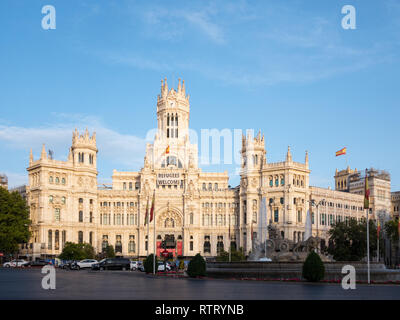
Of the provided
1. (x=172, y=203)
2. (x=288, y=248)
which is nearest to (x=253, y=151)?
(x=172, y=203)

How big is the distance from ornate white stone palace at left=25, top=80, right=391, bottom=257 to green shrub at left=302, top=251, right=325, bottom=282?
295ft

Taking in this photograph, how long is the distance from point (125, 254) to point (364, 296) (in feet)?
389

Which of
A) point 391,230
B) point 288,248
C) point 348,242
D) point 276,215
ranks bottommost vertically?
point 348,242

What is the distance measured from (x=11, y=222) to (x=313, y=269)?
83.1 metres

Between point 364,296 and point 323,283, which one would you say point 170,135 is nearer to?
point 323,283

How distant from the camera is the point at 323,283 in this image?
1826 inches

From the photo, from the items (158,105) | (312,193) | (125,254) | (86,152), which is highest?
(158,105)

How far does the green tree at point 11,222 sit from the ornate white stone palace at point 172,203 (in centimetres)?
1600

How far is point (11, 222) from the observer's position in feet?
382

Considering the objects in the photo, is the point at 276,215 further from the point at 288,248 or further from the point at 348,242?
the point at 288,248

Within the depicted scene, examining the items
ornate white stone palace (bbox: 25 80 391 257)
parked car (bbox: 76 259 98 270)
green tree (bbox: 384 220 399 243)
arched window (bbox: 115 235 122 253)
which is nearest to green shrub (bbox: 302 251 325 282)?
parked car (bbox: 76 259 98 270)

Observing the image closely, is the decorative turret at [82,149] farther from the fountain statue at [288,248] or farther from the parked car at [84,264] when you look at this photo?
the fountain statue at [288,248]
